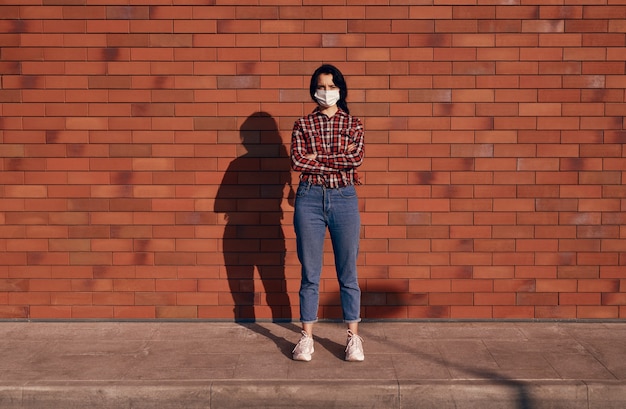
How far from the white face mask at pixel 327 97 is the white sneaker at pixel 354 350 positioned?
1.48 meters

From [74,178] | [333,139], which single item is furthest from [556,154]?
[74,178]

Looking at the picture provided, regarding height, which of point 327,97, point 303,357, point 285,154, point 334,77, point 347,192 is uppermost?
point 334,77

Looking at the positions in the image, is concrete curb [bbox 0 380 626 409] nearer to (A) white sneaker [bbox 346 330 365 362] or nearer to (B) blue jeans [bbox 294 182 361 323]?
(A) white sneaker [bbox 346 330 365 362]

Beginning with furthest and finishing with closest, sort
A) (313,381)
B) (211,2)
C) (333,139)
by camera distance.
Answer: (211,2) < (333,139) < (313,381)

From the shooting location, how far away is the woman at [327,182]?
3.96 m

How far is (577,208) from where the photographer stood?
477cm

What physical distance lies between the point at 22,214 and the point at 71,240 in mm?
413

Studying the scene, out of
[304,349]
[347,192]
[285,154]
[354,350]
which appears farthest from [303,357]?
[285,154]

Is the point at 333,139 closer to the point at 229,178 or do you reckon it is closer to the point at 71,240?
the point at 229,178

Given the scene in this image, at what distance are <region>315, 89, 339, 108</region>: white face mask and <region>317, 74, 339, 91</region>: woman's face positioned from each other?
0.02 meters

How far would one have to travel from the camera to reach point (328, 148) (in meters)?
4.00

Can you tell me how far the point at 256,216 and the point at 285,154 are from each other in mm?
516

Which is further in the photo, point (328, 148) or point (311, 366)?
point (328, 148)

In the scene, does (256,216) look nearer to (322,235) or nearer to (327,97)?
(322,235)
